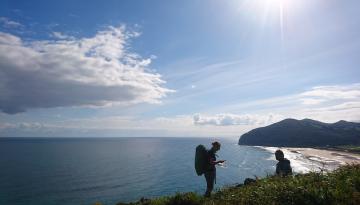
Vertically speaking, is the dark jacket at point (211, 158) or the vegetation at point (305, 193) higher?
the dark jacket at point (211, 158)

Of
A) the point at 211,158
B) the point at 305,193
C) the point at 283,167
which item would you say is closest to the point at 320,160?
the point at 283,167

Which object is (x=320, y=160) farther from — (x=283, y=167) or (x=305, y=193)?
(x=305, y=193)

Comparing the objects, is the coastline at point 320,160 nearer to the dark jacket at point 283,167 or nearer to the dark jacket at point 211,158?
the dark jacket at point 283,167

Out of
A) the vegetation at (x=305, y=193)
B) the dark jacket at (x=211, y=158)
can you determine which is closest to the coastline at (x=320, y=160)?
the dark jacket at (x=211, y=158)

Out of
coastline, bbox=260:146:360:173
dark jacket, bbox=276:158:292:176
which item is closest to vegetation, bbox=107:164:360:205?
dark jacket, bbox=276:158:292:176

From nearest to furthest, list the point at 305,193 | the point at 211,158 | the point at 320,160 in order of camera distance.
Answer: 1. the point at 305,193
2. the point at 211,158
3. the point at 320,160

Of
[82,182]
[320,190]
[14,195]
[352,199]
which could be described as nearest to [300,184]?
[320,190]

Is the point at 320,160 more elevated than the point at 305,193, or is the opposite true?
the point at 305,193

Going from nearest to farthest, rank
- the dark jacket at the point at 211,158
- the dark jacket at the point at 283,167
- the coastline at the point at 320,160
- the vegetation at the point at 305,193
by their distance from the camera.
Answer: the vegetation at the point at 305,193
the dark jacket at the point at 211,158
the dark jacket at the point at 283,167
the coastline at the point at 320,160

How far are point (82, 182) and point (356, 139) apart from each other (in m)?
183

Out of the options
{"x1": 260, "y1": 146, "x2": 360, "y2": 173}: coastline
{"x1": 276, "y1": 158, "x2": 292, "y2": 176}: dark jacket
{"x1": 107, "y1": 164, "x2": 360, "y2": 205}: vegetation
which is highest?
{"x1": 276, "y1": 158, "x2": 292, "y2": 176}: dark jacket

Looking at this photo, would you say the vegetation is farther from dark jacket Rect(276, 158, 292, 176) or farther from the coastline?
the coastline

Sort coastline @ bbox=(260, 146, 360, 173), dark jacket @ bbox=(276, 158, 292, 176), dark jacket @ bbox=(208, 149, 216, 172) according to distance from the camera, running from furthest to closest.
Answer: coastline @ bbox=(260, 146, 360, 173), dark jacket @ bbox=(276, 158, 292, 176), dark jacket @ bbox=(208, 149, 216, 172)

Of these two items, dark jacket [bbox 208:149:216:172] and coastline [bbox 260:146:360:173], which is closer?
dark jacket [bbox 208:149:216:172]
